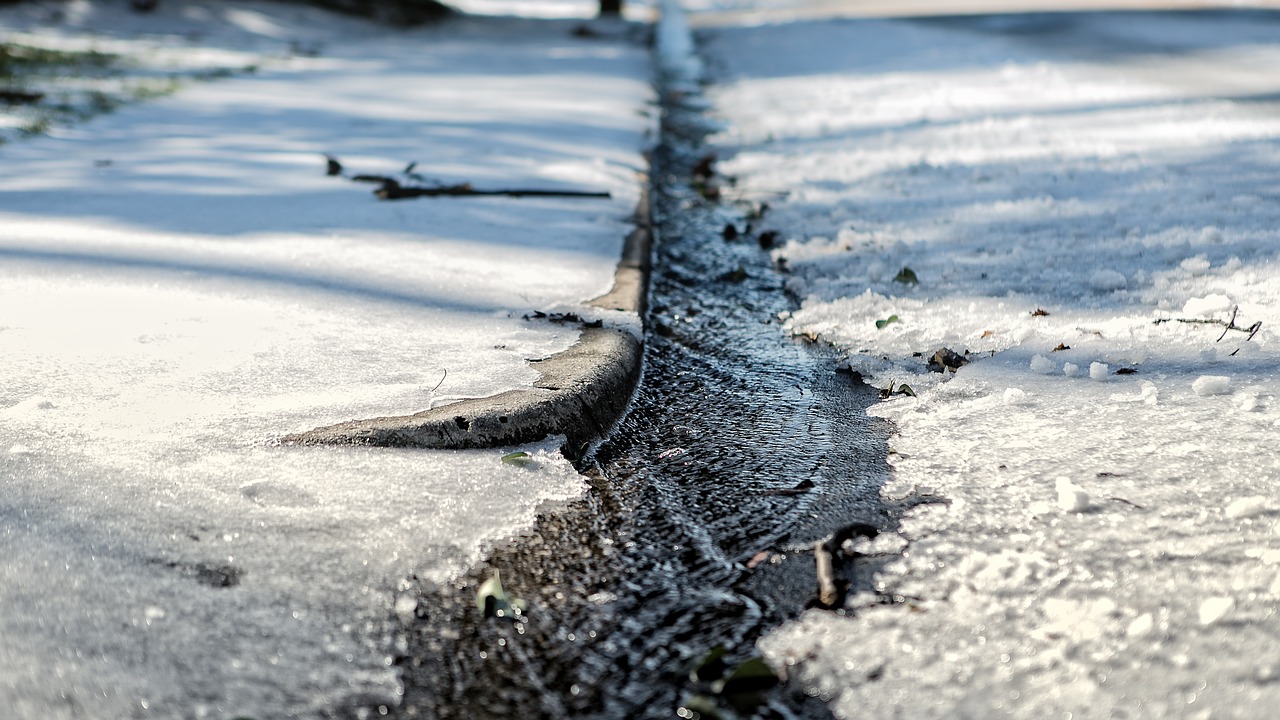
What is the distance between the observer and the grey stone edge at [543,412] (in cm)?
201

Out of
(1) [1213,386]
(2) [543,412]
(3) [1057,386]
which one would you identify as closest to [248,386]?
(2) [543,412]

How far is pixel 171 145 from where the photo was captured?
4949 mm

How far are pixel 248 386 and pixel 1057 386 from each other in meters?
1.74

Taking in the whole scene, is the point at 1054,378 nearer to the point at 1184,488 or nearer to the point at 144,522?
the point at 1184,488

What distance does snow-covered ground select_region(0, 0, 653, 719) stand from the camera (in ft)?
4.77

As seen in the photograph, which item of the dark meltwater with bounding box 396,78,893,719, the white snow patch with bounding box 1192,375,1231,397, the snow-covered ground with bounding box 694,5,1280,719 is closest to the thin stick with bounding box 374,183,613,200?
the snow-covered ground with bounding box 694,5,1280,719

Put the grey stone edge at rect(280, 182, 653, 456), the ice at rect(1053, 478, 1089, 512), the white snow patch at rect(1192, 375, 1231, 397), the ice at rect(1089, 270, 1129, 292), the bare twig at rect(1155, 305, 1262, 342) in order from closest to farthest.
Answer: the ice at rect(1053, 478, 1089, 512)
the grey stone edge at rect(280, 182, 653, 456)
the white snow patch at rect(1192, 375, 1231, 397)
the bare twig at rect(1155, 305, 1262, 342)
the ice at rect(1089, 270, 1129, 292)

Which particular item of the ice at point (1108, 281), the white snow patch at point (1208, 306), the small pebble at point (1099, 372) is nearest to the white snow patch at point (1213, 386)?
the small pebble at point (1099, 372)

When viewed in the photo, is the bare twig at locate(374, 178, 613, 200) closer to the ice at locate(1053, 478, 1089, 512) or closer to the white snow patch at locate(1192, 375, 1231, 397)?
the white snow patch at locate(1192, 375, 1231, 397)

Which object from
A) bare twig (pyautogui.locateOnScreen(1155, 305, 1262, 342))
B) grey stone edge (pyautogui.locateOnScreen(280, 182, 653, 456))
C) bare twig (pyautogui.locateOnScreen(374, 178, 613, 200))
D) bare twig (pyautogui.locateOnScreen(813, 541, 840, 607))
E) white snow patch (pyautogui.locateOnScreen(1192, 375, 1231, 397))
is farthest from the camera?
bare twig (pyautogui.locateOnScreen(374, 178, 613, 200))

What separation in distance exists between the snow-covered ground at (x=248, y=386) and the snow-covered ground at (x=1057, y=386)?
0.66 metres

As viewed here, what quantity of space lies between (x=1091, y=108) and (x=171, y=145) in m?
4.82

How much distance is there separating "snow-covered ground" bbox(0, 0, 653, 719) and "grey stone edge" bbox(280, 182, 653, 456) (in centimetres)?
4

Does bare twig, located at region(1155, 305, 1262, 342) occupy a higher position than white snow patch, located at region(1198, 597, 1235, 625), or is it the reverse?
bare twig, located at region(1155, 305, 1262, 342)
